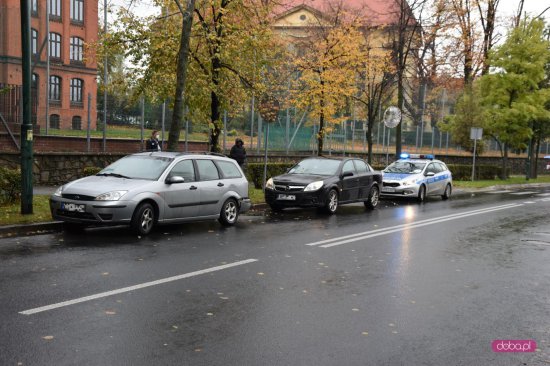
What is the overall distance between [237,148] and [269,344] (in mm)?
16152

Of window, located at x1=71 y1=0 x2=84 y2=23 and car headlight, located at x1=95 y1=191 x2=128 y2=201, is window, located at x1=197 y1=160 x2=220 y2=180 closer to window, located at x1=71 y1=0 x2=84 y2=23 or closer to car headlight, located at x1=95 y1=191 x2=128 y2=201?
car headlight, located at x1=95 y1=191 x2=128 y2=201

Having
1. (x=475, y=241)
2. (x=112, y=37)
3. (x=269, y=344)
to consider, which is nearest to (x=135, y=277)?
(x=269, y=344)

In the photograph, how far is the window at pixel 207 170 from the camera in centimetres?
1245

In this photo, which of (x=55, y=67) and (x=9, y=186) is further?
(x=55, y=67)

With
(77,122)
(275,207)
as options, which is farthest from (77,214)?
(77,122)

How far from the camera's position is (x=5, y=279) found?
7023 millimetres

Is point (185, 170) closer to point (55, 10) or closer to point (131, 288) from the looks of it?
point (131, 288)

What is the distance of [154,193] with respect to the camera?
36.3 ft

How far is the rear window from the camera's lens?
13055 mm

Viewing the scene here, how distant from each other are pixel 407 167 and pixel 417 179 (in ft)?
4.56

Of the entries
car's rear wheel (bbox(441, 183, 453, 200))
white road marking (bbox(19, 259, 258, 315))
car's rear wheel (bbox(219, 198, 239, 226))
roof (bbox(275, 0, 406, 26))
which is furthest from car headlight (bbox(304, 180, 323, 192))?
car's rear wheel (bbox(441, 183, 453, 200))

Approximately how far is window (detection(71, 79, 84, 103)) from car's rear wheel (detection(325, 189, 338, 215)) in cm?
879

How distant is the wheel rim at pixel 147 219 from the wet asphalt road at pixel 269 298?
225mm

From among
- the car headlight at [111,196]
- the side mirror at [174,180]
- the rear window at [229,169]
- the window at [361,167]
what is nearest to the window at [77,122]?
the rear window at [229,169]
